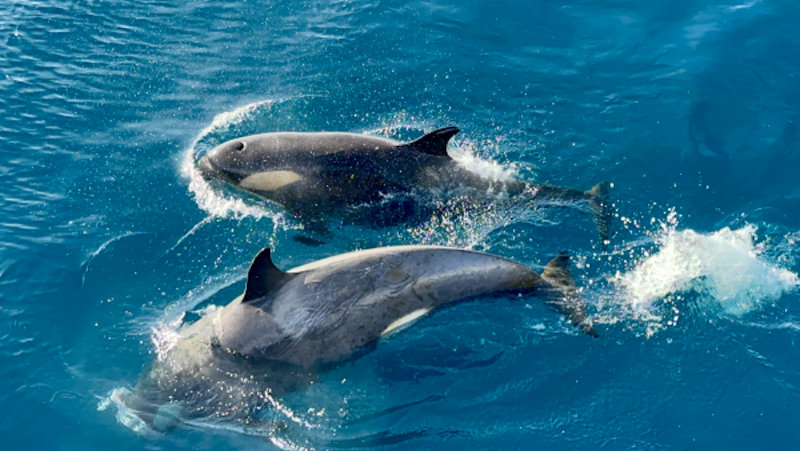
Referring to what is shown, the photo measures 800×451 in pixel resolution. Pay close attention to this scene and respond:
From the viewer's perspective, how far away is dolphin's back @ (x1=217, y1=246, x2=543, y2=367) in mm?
7918

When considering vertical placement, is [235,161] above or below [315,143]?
below

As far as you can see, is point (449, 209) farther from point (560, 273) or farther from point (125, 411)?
point (125, 411)

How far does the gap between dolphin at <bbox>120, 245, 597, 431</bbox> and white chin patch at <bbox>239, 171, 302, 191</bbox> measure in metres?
2.40

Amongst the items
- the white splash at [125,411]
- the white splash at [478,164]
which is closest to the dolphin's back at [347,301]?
the white splash at [125,411]

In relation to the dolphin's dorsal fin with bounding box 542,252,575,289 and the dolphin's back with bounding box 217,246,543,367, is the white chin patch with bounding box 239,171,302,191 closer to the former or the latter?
the dolphin's back with bounding box 217,246,543,367

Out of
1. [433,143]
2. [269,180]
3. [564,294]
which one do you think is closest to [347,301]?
[564,294]

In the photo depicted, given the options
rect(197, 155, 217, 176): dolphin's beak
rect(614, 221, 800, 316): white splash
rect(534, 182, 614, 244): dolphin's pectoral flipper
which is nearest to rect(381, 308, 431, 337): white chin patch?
rect(614, 221, 800, 316): white splash

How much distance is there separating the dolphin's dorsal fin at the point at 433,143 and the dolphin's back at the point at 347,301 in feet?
7.06

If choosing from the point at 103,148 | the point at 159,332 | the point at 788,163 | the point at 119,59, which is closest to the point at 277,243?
the point at 159,332

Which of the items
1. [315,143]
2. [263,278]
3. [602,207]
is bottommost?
[602,207]

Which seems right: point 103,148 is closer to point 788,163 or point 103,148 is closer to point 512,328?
point 512,328

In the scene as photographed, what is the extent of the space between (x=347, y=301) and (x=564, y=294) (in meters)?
2.92

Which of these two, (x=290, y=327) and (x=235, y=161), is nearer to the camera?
(x=290, y=327)

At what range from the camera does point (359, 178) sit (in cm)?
1016
